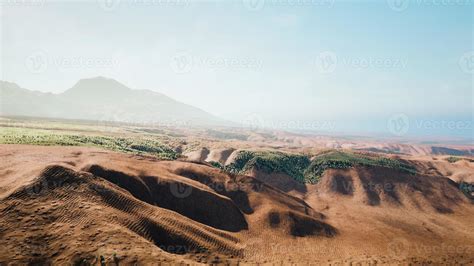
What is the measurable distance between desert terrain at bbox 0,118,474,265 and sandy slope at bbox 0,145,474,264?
3.7 inches

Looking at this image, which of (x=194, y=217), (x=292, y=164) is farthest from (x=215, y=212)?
(x=292, y=164)

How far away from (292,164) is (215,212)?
30.5m

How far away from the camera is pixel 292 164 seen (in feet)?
183

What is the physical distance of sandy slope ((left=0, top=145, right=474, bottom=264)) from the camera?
52.5 ft

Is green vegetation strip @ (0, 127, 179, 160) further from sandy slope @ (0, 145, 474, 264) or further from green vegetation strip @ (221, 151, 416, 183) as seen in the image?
green vegetation strip @ (221, 151, 416, 183)

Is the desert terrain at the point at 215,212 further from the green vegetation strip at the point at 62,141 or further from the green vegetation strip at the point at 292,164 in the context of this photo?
the green vegetation strip at the point at 62,141

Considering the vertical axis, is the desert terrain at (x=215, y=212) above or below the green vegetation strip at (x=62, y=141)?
below

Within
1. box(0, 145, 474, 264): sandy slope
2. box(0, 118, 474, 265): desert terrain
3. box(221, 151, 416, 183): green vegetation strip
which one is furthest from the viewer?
box(221, 151, 416, 183): green vegetation strip

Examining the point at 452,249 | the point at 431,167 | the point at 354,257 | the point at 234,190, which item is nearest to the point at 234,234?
the point at 234,190

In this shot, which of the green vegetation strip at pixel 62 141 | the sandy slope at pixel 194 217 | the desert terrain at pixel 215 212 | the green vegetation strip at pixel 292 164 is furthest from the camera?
the green vegetation strip at pixel 292 164

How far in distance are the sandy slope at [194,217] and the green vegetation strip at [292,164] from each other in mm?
4213

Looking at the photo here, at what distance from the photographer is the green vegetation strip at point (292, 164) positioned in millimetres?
51275

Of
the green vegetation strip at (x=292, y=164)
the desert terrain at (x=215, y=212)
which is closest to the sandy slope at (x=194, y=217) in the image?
the desert terrain at (x=215, y=212)

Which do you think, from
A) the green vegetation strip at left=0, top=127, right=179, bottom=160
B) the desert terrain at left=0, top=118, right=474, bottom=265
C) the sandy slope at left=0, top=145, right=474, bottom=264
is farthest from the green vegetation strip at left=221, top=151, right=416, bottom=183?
the green vegetation strip at left=0, top=127, right=179, bottom=160
